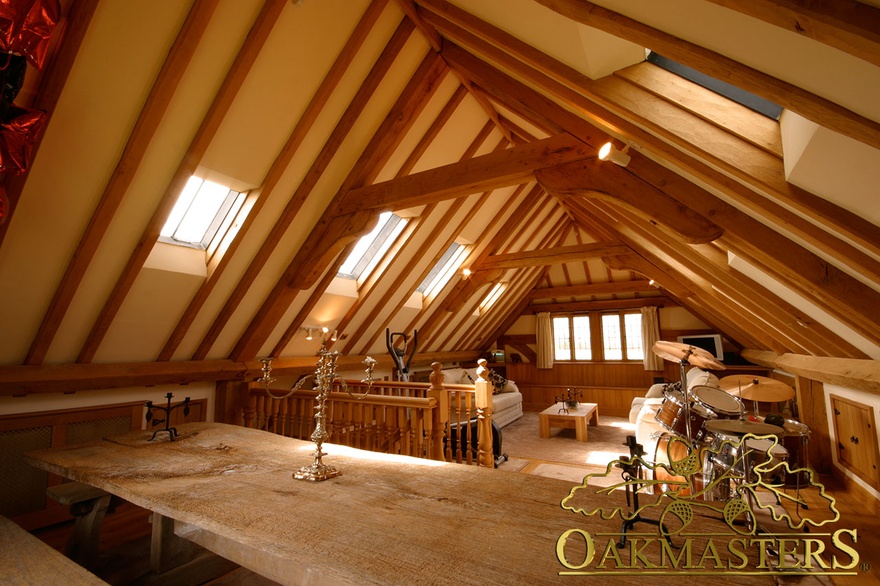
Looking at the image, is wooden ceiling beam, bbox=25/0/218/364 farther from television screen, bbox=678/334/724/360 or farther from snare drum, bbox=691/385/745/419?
television screen, bbox=678/334/724/360

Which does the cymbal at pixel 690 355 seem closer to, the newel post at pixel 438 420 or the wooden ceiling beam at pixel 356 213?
the newel post at pixel 438 420

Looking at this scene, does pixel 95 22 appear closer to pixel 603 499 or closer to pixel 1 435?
pixel 1 435

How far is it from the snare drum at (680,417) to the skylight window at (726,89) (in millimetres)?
2979

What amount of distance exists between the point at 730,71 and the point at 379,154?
3.17 metres

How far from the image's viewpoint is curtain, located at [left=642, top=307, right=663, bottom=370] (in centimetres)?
902

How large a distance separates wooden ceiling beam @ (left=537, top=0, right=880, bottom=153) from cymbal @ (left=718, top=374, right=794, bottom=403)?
3790mm

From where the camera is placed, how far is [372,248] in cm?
532

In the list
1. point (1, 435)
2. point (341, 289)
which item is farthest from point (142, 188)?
point (341, 289)

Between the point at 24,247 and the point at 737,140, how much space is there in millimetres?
4017

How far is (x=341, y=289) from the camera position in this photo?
518 cm

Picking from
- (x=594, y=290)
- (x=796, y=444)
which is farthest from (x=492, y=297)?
(x=796, y=444)

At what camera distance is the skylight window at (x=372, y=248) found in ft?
16.8

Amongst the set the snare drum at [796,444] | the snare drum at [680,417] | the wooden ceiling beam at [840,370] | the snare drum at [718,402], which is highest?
the wooden ceiling beam at [840,370]

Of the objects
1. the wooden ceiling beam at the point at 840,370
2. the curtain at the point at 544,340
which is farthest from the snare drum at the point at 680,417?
the curtain at the point at 544,340
